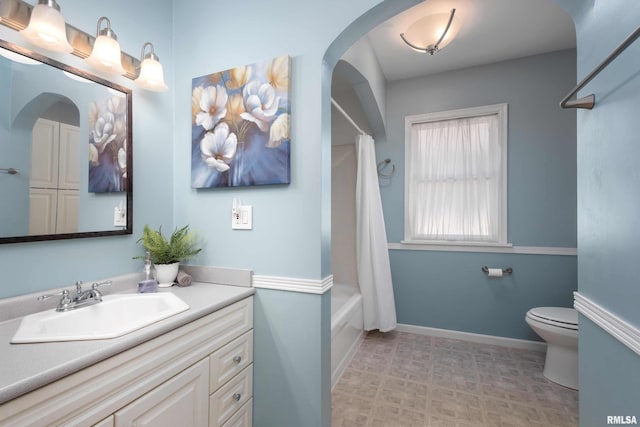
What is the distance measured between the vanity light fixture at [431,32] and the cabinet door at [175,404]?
7.58 ft

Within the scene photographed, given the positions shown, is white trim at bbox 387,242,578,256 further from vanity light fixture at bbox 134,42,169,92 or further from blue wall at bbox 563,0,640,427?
vanity light fixture at bbox 134,42,169,92

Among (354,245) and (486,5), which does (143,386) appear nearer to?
(354,245)

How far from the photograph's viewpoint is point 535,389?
1.90 metres

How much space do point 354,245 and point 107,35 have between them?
2.59 metres

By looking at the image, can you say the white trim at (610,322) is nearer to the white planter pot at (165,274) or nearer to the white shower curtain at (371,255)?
the white shower curtain at (371,255)

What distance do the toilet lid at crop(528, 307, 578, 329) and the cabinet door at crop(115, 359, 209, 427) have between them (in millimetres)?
2303

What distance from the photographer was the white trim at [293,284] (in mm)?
1276

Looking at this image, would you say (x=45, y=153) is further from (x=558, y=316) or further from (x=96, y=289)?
(x=558, y=316)

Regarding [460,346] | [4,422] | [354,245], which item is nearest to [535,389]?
[460,346]

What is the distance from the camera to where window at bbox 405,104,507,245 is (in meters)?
2.60

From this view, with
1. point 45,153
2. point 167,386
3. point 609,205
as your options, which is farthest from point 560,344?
→ point 45,153

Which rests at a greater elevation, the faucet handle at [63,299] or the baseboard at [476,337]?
the faucet handle at [63,299]

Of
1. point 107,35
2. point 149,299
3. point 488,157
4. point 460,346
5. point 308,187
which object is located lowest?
point 460,346

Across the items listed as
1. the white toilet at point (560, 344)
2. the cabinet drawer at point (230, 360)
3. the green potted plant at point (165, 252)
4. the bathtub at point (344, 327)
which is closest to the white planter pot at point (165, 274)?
the green potted plant at point (165, 252)
